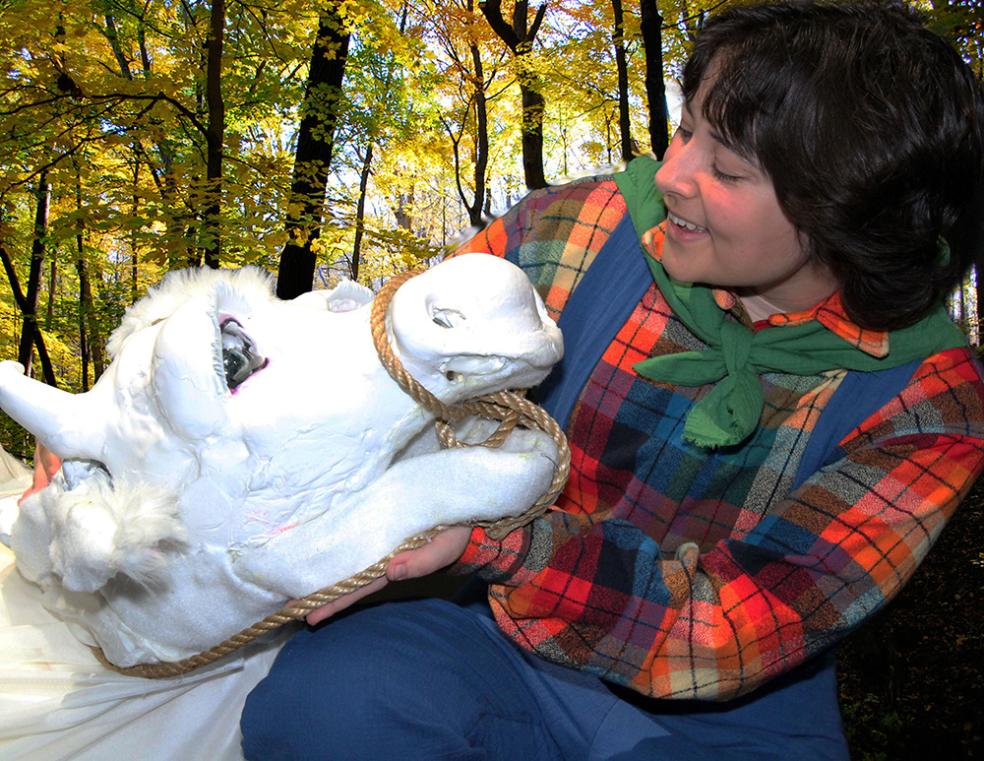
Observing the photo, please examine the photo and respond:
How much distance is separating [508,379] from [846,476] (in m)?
0.57

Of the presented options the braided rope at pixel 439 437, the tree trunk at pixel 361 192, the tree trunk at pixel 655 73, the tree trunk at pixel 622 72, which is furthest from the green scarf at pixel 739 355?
the tree trunk at pixel 361 192

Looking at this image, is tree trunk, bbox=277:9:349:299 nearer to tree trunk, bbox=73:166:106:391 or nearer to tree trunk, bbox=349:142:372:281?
tree trunk, bbox=73:166:106:391

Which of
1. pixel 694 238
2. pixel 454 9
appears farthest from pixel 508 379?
pixel 454 9

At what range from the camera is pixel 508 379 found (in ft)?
2.97

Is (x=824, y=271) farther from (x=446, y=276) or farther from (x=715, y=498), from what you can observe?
(x=446, y=276)

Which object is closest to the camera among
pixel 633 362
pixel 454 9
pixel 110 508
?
pixel 110 508

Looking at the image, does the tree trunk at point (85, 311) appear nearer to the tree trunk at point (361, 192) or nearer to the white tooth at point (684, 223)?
the tree trunk at point (361, 192)

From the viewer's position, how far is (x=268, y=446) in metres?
0.85

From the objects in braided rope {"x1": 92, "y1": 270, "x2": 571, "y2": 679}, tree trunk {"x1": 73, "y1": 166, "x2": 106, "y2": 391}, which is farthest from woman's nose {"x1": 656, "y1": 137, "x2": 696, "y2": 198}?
tree trunk {"x1": 73, "y1": 166, "x2": 106, "y2": 391}

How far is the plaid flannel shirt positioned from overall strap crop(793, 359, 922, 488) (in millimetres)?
12

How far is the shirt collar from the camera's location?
1.15 m

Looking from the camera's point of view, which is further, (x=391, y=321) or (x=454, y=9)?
(x=454, y=9)

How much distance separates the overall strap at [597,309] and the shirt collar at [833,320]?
0.28 ft

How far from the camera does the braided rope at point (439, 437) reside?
868mm
